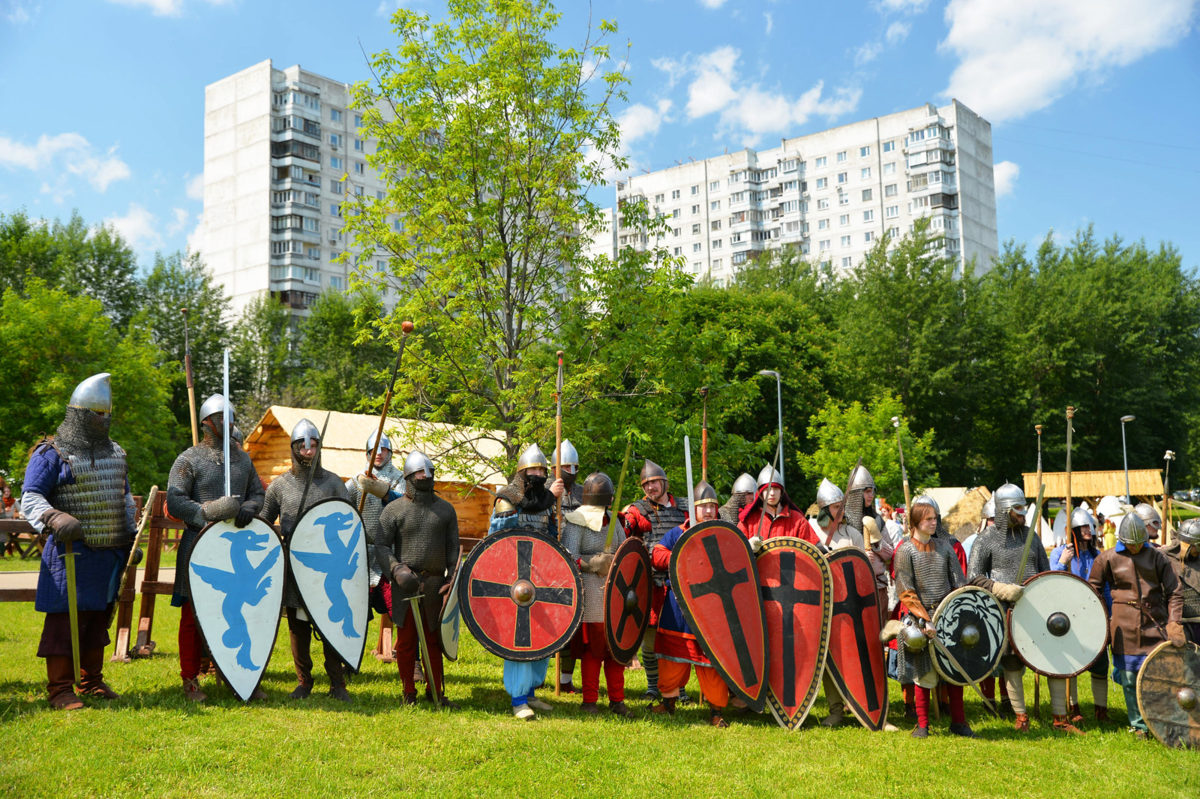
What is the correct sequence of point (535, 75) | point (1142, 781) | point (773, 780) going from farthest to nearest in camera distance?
point (535, 75) → point (1142, 781) → point (773, 780)

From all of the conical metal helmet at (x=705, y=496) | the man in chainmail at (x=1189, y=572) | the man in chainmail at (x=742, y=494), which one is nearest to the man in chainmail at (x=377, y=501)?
the conical metal helmet at (x=705, y=496)

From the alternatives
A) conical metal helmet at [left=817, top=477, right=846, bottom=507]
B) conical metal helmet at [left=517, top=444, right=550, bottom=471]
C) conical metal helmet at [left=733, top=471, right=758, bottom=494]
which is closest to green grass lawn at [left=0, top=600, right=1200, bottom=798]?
conical metal helmet at [left=517, top=444, right=550, bottom=471]

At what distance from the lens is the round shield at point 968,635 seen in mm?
5691

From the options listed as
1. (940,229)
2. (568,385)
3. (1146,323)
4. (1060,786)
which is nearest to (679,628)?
(1060,786)

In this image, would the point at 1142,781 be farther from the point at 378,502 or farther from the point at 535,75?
the point at 535,75

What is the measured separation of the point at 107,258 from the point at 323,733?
124 feet

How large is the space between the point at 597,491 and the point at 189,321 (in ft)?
123

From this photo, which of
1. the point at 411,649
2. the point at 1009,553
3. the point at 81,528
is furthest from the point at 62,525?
the point at 1009,553

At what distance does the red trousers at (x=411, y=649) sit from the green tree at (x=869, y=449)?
19357 millimetres

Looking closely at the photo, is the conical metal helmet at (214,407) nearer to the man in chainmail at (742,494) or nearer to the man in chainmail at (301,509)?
the man in chainmail at (301,509)

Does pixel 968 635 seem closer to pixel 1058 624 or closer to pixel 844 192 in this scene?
pixel 1058 624

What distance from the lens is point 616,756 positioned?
489 cm

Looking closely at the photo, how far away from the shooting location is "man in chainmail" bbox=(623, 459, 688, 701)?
20.5 ft

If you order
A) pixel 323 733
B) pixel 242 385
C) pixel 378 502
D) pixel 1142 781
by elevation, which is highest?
pixel 242 385
